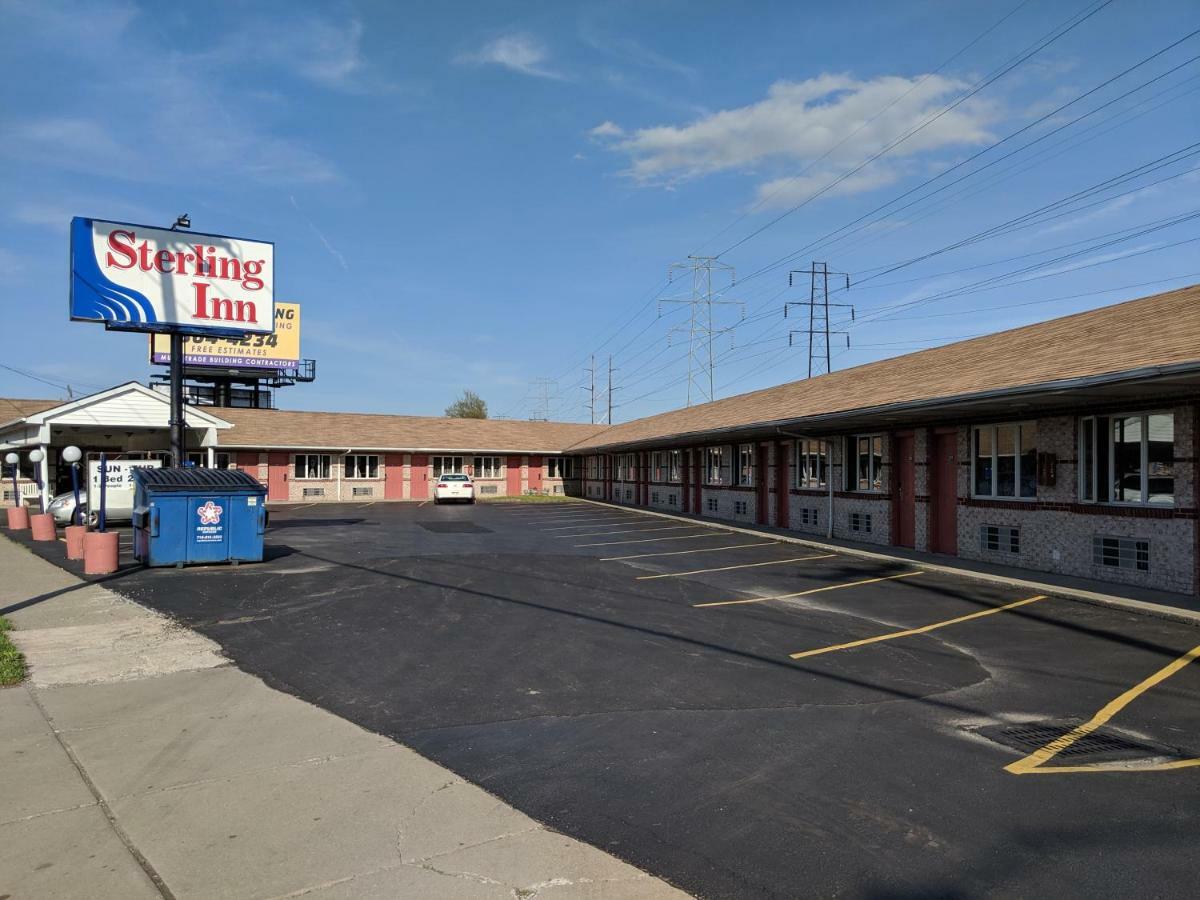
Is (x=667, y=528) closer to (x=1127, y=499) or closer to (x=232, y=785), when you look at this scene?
(x=1127, y=499)

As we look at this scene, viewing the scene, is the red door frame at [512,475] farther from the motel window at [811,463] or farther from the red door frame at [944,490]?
the red door frame at [944,490]

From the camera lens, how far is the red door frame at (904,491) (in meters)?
18.6

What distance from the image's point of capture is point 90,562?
49.0ft

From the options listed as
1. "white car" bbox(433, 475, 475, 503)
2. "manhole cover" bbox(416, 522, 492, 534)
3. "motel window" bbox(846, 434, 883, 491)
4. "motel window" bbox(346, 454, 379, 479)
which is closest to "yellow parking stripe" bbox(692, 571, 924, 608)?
"motel window" bbox(846, 434, 883, 491)

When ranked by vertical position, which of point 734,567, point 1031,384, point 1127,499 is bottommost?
point 734,567

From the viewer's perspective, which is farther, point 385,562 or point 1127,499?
point 385,562

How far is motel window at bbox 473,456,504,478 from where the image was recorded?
48.3 meters

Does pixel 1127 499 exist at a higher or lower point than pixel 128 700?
higher

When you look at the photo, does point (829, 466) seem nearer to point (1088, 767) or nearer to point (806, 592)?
point (806, 592)

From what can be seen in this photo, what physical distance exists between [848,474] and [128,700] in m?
17.9

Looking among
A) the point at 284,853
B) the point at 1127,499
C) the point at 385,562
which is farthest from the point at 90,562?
the point at 1127,499

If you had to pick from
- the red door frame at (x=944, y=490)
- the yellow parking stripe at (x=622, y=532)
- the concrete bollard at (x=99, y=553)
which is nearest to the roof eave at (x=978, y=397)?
the red door frame at (x=944, y=490)

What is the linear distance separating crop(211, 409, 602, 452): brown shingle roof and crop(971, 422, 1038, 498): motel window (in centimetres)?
3390

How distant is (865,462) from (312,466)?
1279 inches
